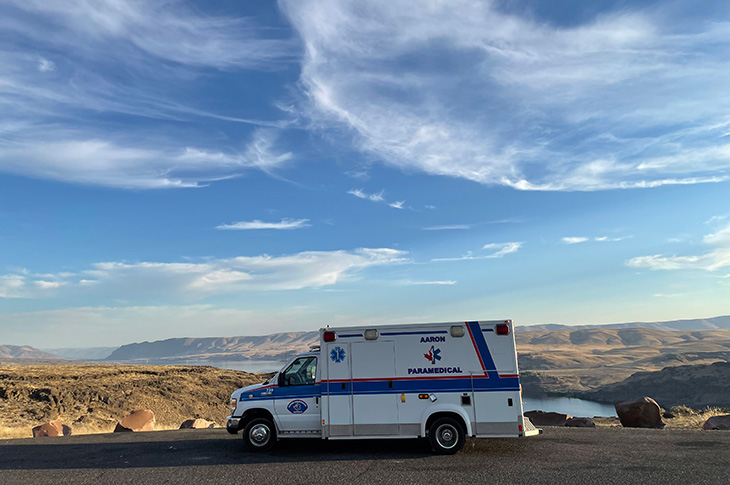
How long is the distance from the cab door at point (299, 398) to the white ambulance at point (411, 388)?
0.02 metres

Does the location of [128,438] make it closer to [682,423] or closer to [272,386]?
[272,386]

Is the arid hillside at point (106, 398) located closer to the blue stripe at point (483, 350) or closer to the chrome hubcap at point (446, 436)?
the chrome hubcap at point (446, 436)

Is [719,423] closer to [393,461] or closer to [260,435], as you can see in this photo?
[393,461]

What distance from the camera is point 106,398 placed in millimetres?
33469

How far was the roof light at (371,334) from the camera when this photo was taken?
11.6 meters

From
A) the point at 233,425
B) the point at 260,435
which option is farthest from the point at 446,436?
the point at 233,425

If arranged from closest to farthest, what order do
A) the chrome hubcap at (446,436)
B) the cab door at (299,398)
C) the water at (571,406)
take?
the chrome hubcap at (446,436), the cab door at (299,398), the water at (571,406)

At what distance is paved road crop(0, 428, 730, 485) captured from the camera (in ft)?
31.0

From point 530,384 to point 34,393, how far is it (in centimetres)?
8221

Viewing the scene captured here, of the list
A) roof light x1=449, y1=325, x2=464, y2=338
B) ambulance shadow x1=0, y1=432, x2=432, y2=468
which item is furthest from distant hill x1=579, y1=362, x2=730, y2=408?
ambulance shadow x1=0, y1=432, x2=432, y2=468

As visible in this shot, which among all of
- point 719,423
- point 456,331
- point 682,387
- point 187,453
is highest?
point 456,331

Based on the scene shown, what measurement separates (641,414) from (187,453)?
15.3m

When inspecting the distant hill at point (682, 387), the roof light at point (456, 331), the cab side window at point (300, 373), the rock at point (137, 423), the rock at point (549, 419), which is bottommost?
the distant hill at point (682, 387)

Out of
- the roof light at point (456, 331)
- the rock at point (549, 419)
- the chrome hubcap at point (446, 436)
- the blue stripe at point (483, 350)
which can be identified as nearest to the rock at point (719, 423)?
the rock at point (549, 419)
